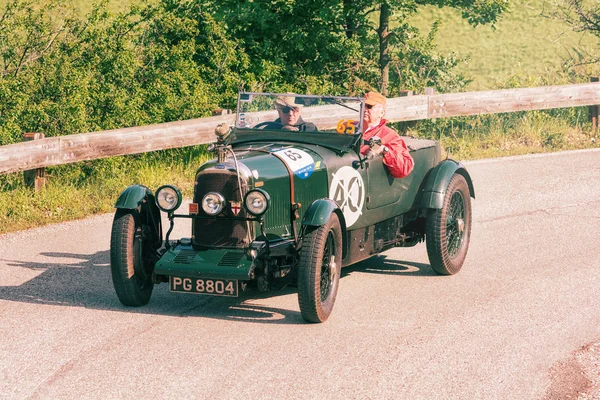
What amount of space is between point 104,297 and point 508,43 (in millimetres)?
29303

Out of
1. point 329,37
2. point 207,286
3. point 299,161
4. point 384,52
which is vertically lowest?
point 207,286

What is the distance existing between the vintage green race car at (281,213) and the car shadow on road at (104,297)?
0.78 ft

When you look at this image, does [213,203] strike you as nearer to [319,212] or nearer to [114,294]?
[319,212]

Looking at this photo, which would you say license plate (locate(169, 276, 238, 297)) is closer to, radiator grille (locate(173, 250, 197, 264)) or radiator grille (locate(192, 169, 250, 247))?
radiator grille (locate(173, 250, 197, 264))

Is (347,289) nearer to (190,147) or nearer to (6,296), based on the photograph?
(6,296)

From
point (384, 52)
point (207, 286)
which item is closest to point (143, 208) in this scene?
point (207, 286)

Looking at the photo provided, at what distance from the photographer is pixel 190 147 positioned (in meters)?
13.7

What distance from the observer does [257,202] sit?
7.07m

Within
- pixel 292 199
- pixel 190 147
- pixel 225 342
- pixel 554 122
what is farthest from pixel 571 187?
pixel 225 342

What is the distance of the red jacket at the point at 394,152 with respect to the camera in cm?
840

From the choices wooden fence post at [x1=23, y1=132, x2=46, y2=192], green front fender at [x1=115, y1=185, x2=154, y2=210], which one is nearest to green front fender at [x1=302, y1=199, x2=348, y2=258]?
green front fender at [x1=115, y1=185, x2=154, y2=210]

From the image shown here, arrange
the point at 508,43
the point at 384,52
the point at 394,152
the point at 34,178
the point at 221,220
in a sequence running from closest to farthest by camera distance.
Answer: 1. the point at 221,220
2. the point at 394,152
3. the point at 34,178
4. the point at 384,52
5. the point at 508,43

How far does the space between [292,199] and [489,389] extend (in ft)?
7.90

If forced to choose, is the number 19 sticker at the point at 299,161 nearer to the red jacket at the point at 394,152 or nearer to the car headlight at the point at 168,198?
the red jacket at the point at 394,152
